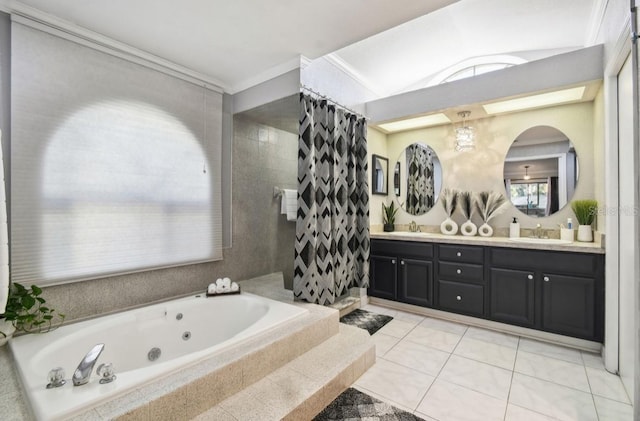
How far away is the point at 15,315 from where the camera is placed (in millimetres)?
1689

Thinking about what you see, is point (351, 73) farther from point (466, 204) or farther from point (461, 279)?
point (461, 279)

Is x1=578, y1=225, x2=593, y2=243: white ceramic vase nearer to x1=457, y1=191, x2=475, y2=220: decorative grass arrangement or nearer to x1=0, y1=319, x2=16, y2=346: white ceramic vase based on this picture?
x1=457, y1=191, x2=475, y2=220: decorative grass arrangement

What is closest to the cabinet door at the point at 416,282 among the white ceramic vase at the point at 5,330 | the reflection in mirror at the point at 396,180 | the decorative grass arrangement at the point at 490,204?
the decorative grass arrangement at the point at 490,204

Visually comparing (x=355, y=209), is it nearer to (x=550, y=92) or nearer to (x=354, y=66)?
(x=354, y=66)

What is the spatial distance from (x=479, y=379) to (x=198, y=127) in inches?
117

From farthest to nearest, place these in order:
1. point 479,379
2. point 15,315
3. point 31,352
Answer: point 479,379
point 15,315
point 31,352

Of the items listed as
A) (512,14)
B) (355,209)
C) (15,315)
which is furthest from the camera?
(355,209)

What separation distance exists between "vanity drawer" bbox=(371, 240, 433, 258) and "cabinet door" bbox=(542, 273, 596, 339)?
3.27 feet

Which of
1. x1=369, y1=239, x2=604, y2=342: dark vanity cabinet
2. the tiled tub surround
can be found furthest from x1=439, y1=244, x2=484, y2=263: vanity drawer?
the tiled tub surround

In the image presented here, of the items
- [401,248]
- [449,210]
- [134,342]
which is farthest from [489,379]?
[134,342]

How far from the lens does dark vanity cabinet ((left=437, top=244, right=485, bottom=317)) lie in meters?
2.84

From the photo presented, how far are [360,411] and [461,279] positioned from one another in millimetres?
1750

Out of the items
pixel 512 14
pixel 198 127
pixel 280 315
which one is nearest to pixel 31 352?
pixel 280 315

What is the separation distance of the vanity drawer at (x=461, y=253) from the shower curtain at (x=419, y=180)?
2.74ft
